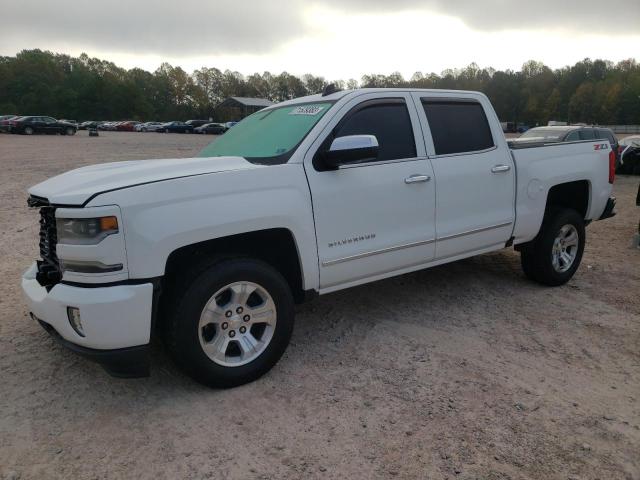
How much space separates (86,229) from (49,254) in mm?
590

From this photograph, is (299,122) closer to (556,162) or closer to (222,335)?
(222,335)

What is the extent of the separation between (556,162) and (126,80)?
11623cm

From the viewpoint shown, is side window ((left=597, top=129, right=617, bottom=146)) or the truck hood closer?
the truck hood

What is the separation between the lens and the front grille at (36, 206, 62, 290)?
312 cm

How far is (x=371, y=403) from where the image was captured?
10.6ft

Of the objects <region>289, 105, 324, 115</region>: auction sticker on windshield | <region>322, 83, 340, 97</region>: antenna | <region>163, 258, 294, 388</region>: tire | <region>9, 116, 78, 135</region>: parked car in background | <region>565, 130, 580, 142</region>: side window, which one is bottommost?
<region>163, 258, 294, 388</region>: tire

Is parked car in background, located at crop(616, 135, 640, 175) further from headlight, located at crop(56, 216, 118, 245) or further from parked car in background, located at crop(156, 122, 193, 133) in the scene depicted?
parked car in background, located at crop(156, 122, 193, 133)

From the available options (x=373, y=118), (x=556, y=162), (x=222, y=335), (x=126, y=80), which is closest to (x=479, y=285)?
(x=556, y=162)

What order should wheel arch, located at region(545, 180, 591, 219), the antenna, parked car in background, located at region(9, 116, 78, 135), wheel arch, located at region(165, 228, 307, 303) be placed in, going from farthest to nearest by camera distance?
parked car in background, located at region(9, 116, 78, 135) < wheel arch, located at region(545, 180, 591, 219) < the antenna < wheel arch, located at region(165, 228, 307, 303)

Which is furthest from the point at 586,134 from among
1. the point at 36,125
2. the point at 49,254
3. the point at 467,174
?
the point at 36,125

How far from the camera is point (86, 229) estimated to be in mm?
2895

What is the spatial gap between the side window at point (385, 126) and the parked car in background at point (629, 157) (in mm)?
15344

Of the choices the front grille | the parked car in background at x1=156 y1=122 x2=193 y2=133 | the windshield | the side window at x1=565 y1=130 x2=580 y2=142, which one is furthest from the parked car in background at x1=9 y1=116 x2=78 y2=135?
the front grille

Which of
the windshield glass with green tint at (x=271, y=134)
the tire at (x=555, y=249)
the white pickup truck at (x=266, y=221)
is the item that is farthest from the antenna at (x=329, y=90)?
the tire at (x=555, y=249)
